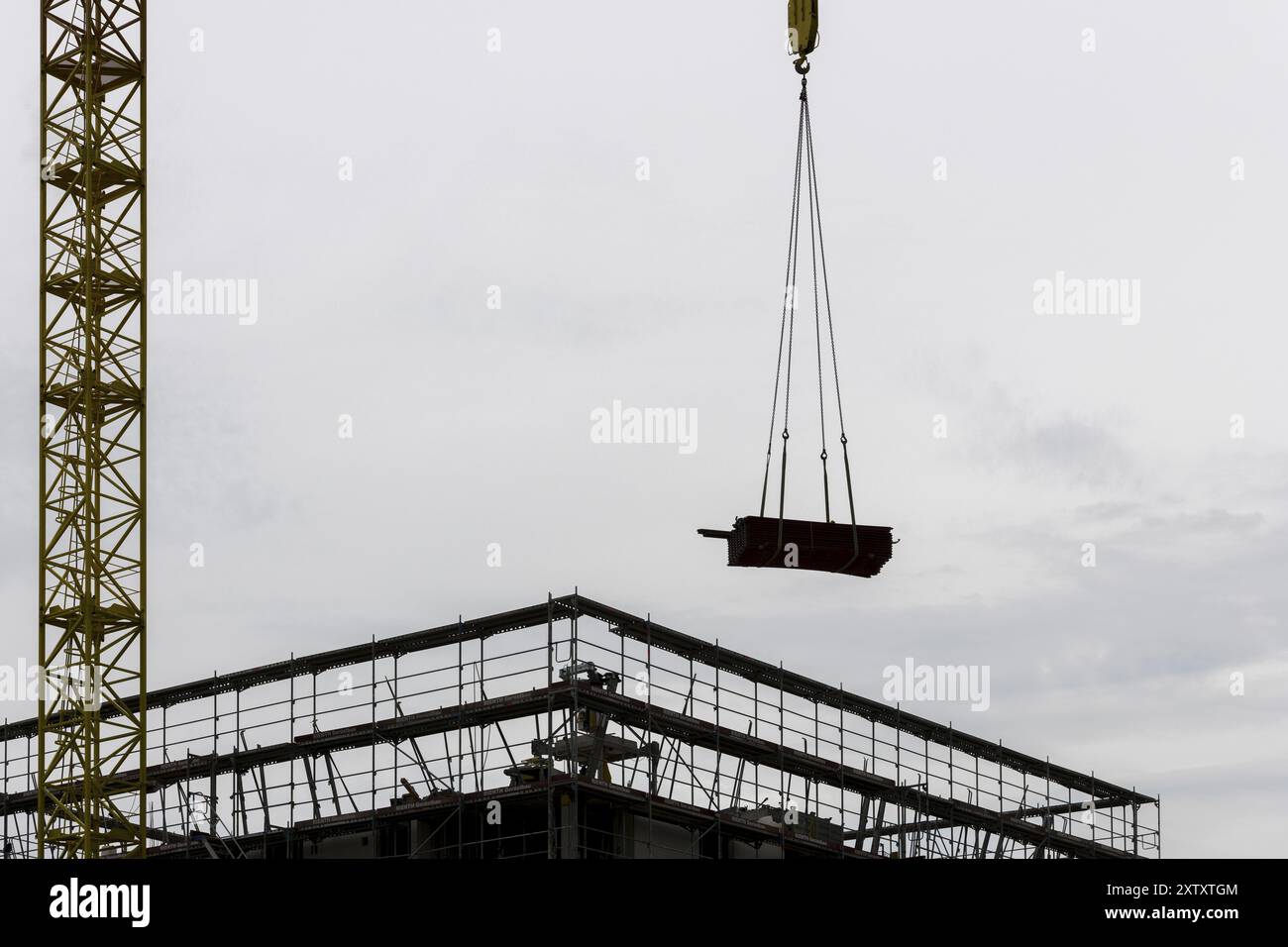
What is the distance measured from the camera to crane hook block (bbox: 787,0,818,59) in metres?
43.6

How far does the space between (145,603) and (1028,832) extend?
27399mm

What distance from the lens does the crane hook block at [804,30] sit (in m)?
43.6

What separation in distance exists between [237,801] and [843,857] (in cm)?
1555

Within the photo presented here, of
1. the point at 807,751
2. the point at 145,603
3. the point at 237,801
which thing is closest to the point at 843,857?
the point at 807,751

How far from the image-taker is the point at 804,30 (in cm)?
4369

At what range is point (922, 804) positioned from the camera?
61875 millimetres
